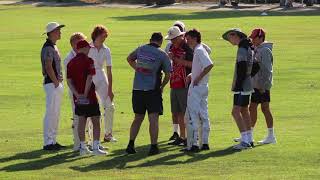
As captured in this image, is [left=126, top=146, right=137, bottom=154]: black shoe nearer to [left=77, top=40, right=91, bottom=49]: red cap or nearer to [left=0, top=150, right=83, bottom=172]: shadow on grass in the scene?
[left=0, top=150, right=83, bottom=172]: shadow on grass

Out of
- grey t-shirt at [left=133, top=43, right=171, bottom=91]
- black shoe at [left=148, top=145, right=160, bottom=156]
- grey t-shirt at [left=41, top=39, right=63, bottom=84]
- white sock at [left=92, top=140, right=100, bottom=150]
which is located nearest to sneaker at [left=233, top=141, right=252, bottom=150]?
black shoe at [left=148, top=145, right=160, bottom=156]

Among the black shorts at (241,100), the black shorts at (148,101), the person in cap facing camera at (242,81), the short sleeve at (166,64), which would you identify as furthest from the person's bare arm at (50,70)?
the black shorts at (241,100)

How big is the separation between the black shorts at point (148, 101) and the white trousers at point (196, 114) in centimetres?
55

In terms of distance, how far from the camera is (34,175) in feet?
41.1

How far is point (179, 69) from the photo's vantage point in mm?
15062

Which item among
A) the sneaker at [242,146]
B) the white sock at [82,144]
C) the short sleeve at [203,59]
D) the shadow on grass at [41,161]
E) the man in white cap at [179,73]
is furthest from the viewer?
the man in white cap at [179,73]

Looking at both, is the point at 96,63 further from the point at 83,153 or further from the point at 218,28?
the point at 218,28

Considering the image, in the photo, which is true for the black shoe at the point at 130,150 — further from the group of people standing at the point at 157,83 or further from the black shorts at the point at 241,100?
the black shorts at the point at 241,100

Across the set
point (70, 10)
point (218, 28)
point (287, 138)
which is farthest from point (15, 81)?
point (70, 10)

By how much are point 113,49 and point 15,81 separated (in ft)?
32.9

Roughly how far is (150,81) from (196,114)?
98cm

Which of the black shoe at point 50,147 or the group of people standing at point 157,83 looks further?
the black shoe at point 50,147

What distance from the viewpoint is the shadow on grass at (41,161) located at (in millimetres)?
13109

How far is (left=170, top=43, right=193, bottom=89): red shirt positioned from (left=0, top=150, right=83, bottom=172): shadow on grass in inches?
84.0
